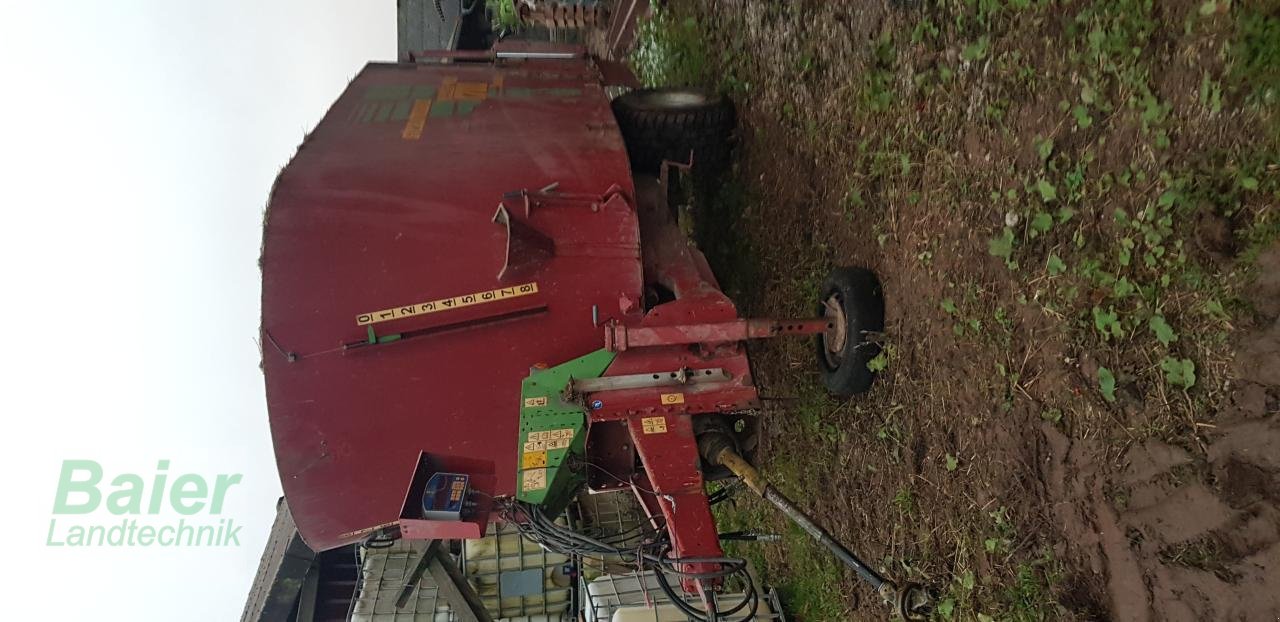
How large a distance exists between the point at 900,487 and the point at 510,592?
5266 mm

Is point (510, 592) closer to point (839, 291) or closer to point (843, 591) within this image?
point (843, 591)

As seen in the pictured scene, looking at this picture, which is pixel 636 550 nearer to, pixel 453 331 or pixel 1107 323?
pixel 453 331

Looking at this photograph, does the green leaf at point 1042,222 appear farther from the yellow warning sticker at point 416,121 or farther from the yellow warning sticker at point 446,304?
the yellow warning sticker at point 416,121

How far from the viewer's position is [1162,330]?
7.01 ft

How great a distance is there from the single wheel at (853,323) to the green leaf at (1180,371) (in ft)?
4.45

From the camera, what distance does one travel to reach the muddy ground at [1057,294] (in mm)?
2008

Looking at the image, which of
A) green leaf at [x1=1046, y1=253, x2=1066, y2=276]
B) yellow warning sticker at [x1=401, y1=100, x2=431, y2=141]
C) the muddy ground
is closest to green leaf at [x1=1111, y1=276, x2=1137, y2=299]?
the muddy ground

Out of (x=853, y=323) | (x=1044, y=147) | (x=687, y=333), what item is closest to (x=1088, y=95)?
(x=1044, y=147)

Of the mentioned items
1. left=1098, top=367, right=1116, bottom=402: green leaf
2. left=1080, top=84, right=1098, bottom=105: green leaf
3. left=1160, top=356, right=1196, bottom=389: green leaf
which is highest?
left=1080, top=84, right=1098, bottom=105: green leaf

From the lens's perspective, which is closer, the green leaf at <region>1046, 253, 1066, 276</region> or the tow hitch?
the green leaf at <region>1046, 253, 1066, 276</region>

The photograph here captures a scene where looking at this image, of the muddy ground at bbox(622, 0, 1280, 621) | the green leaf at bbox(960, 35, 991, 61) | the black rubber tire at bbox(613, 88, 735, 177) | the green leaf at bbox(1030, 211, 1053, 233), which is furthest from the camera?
the black rubber tire at bbox(613, 88, 735, 177)

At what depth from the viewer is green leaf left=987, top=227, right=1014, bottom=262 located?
262 centimetres

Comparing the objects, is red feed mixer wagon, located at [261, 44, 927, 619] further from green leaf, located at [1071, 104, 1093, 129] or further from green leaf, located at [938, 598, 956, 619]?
green leaf, located at [1071, 104, 1093, 129]

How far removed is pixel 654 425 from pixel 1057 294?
1789mm
